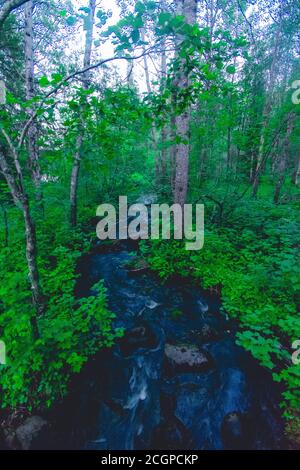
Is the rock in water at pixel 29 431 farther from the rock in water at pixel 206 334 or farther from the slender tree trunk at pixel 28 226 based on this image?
the rock in water at pixel 206 334

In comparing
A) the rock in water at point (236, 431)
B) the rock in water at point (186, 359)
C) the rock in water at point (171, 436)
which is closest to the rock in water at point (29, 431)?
the rock in water at point (171, 436)

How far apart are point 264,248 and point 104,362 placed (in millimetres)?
5079

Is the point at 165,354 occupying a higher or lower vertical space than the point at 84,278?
lower

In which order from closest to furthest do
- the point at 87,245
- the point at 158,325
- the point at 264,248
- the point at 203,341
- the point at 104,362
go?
the point at 104,362 → the point at 203,341 → the point at 158,325 → the point at 264,248 → the point at 87,245

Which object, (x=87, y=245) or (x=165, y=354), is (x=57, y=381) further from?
(x=87, y=245)

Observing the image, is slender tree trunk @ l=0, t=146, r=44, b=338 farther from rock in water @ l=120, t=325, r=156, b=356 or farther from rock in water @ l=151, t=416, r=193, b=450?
rock in water @ l=151, t=416, r=193, b=450

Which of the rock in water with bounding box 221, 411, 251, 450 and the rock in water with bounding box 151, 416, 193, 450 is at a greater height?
the rock in water with bounding box 221, 411, 251, 450

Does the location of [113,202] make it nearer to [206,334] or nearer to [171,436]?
[206,334]

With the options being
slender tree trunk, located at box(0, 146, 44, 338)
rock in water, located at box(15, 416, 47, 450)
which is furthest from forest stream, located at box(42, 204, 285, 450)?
slender tree trunk, located at box(0, 146, 44, 338)

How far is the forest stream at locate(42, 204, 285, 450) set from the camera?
3.40 meters

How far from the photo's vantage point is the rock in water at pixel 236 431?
3.28m

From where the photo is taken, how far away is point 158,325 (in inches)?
208

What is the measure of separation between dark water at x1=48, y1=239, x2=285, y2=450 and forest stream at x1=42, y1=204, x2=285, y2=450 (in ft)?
0.04

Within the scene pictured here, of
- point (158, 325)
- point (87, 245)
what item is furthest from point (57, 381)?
point (87, 245)
